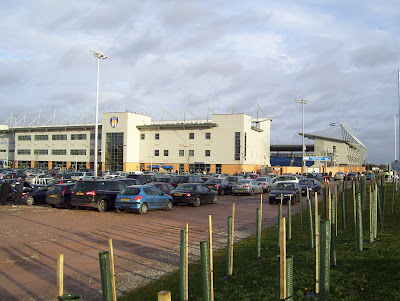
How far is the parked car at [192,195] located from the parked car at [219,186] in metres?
7.26

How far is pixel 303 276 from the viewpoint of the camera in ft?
22.1

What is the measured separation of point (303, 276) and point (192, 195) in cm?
1673

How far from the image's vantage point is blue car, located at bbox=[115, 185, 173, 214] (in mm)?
18812

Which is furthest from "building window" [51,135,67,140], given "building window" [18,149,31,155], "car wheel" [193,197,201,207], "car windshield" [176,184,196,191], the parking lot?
the parking lot

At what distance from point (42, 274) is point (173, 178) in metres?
26.5

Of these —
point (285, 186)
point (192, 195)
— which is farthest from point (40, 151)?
point (285, 186)

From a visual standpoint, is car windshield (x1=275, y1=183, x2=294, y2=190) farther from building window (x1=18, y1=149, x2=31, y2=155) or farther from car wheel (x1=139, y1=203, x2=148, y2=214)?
building window (x1=18, y1=149, x2=31, y2=155)

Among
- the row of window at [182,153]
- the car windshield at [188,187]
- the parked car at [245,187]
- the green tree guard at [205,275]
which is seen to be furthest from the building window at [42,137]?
the green tree guard at [205,275]

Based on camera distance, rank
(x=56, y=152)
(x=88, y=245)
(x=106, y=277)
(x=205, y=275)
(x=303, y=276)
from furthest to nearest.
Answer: (x=56, y=152)
(x=88, y=245)
(x=303, y=276)
(x=205, y=275)
(x=106, y=277)

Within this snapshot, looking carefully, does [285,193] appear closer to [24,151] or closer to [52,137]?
[52,137]

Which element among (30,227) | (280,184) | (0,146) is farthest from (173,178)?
(0,146)

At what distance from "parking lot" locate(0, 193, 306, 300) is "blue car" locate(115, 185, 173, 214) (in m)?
0.42

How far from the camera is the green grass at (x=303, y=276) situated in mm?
5836

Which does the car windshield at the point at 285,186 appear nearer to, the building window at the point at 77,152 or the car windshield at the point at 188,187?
the car windshield at the point at 188,187
